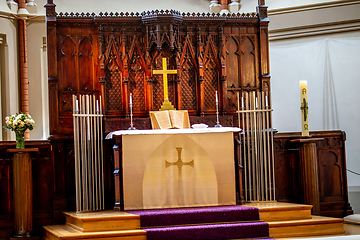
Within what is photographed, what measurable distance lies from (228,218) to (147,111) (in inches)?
96.5

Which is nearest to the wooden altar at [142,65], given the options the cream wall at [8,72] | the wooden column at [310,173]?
the wooden column at [310,173]

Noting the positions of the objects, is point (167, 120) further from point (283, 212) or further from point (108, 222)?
point (283, 212)

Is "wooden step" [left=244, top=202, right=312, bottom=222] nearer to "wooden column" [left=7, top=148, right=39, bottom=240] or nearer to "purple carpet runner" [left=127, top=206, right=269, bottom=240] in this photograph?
"purple carpet runner" [left=127, top=206, right=269, bottom=240]

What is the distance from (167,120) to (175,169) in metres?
1.06

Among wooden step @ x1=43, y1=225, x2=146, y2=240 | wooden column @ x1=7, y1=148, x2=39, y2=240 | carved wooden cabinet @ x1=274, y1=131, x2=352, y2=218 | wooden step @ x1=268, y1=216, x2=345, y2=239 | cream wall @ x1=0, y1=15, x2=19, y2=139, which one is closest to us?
wooden step @ x1=43, y1=225, x2=146, y2=240

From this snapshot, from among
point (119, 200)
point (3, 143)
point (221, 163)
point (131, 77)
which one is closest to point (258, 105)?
point (221, 163)

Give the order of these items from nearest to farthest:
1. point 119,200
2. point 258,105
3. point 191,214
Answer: point 191,214 < point 119,200 < point 258,105

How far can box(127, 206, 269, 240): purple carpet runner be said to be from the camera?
5.84 meters

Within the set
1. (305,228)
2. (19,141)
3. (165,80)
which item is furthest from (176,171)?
(19,141)

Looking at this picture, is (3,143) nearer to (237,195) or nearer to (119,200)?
(119,200)

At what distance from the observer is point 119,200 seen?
662 centimetres

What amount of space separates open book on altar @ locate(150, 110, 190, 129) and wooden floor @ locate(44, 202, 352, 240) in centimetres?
172

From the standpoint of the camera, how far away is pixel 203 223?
610 centimetres

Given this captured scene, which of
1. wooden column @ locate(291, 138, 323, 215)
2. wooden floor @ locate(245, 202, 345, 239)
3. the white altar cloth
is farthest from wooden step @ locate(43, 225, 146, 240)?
wooden column @ locate(291, 138, 323, 215)
